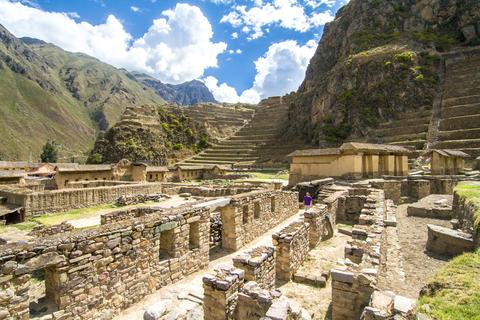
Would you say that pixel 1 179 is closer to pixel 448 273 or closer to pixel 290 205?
pixel 290 205

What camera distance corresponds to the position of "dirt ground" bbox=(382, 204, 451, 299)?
5913 mm

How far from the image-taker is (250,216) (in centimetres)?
1143

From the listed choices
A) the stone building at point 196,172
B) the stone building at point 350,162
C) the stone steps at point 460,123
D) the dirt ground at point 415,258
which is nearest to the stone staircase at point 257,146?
the stone building at point 196,172

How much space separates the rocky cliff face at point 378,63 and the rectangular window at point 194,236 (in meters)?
51.7

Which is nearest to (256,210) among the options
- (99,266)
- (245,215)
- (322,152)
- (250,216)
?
(250,216)

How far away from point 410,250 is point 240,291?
6.86 metres

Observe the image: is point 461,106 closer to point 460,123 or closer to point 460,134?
point 460,123

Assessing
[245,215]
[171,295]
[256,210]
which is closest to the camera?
[171,295]

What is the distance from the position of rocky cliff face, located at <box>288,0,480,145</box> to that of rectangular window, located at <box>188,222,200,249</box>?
5173 centimetres

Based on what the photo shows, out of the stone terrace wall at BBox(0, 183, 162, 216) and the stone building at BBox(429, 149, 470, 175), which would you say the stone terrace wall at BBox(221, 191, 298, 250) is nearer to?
the stone terrace wall at BBox(0, 183, 162, 216)

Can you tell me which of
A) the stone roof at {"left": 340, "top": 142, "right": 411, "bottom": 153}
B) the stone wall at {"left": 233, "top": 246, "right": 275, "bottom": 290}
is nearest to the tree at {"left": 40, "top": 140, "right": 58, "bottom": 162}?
the stone roof at {"left": 340, "top": 142, "right": 411, "bottom": 153}

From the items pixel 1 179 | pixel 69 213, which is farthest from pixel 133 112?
pixel 69 213

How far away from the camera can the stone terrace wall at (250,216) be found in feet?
34.0

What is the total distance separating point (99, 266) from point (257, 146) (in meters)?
73.2
